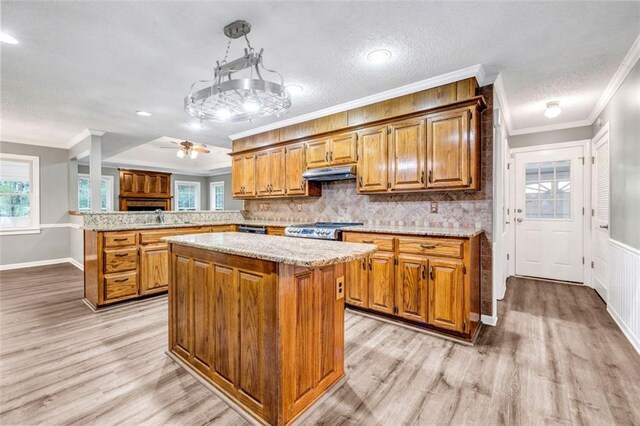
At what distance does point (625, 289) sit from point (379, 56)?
3079mm

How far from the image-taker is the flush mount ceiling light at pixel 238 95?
185cm

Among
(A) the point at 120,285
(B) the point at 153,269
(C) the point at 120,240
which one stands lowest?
(A) the point at 120,285

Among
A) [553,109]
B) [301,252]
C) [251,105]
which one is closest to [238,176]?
[251,105]

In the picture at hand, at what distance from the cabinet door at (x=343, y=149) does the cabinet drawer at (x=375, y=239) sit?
1.00 meters

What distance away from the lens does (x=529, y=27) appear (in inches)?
83.4

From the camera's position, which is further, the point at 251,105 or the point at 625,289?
the point at 625,289

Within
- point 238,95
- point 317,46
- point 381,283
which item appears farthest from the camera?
point 381,283

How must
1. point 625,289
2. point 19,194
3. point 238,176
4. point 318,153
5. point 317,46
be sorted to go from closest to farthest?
point 317,46 → point 625,289 → point 318,153 → point 238,176 → point 19,194

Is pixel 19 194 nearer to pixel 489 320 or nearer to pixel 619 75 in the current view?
pixel 489 320

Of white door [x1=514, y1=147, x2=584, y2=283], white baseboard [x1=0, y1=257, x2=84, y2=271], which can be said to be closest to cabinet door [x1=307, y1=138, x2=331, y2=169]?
white door [x1=514, y1=147, x2=584, y2=283]

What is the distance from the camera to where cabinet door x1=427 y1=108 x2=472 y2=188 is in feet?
9.28

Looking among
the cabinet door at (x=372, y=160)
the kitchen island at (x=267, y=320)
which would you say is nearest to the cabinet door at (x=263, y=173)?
the cabinet door at (x=372, y=160)

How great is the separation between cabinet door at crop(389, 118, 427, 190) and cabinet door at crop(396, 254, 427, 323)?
32.6 inches

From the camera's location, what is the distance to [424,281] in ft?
8.91
